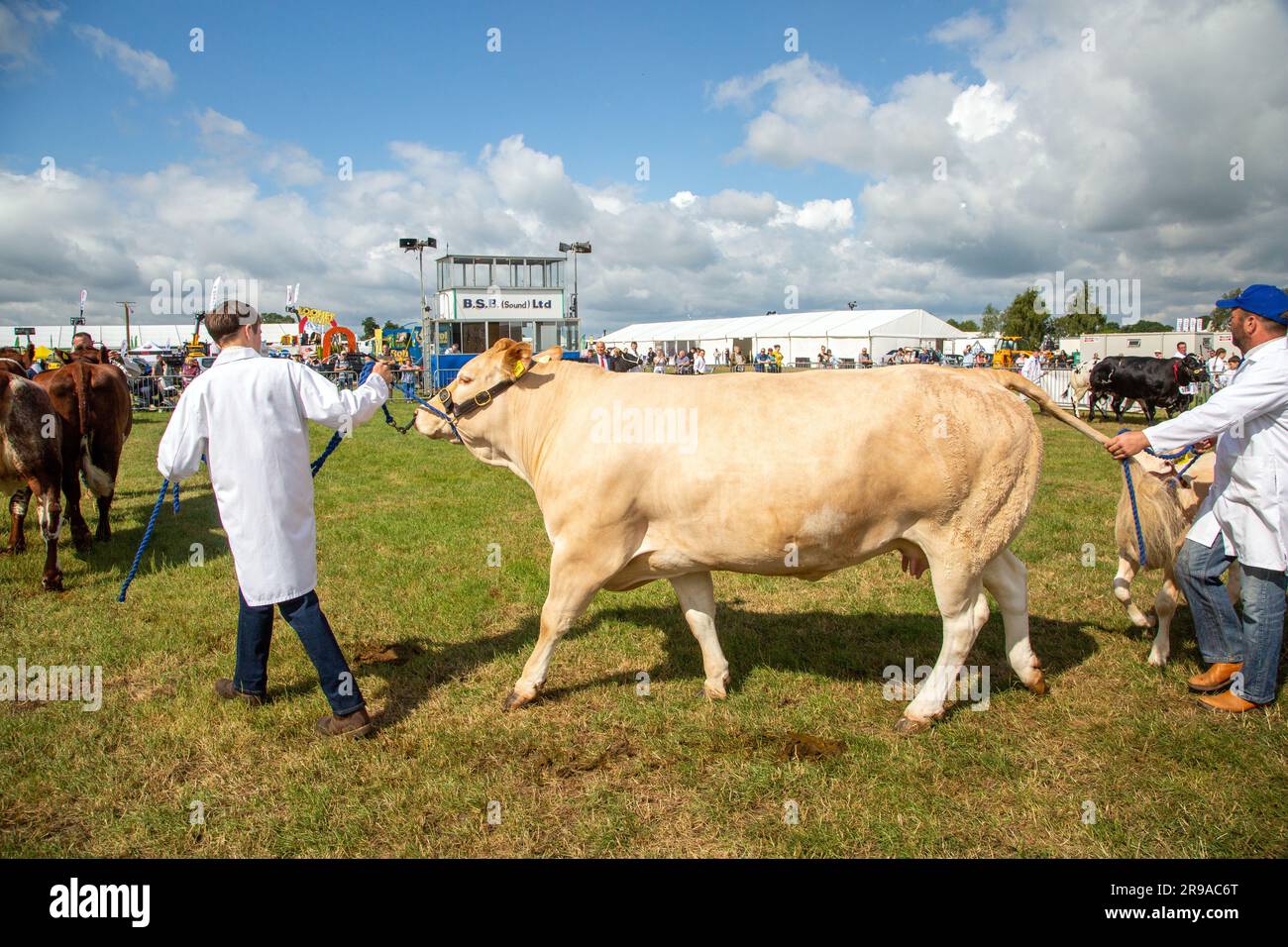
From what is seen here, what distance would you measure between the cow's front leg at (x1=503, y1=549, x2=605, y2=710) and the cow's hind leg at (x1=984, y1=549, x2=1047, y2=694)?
7.58 ft

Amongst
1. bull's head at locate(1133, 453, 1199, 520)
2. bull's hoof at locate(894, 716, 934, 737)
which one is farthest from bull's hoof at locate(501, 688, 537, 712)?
bull's head at locate(1133, 453, 1199, 520)

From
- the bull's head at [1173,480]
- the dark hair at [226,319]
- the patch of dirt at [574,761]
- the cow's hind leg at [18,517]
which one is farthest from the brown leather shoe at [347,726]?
the cow's hind leg at [18,517]

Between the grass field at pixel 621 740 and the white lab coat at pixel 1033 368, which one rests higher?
the white lab coat at pixel 1033 368

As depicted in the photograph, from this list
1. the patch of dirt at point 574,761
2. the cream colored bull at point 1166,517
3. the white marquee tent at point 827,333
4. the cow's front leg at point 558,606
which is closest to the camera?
the patch of dirt at point 574,761

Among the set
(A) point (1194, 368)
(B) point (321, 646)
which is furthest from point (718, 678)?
(A) point (1194, 368)

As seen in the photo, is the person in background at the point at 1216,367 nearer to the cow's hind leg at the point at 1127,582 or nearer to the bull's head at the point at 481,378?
the cow's hind leg at the point at 1127,582

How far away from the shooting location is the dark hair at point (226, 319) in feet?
13.7

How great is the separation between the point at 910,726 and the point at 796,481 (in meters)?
1.55

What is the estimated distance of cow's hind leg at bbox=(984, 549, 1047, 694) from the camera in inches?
185

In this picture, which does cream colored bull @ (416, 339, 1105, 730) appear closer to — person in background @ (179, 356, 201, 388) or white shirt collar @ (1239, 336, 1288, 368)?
white shirt collar @ (1239, 336, 1288, 368)

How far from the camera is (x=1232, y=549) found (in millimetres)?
4355

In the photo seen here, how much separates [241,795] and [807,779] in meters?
2.77

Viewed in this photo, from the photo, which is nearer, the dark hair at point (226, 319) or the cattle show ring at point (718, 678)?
the cattle show ring at point (718, 678)

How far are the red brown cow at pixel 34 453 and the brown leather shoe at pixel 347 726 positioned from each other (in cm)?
400
